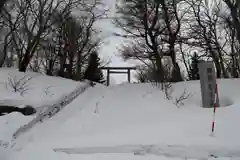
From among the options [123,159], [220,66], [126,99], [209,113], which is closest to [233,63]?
[220,66]

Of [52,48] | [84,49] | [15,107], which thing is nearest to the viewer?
[15,107]

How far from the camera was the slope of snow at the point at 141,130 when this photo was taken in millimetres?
6020

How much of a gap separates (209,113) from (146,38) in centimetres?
1109

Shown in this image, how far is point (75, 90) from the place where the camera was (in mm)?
13141

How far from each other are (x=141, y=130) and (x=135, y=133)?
262 mm

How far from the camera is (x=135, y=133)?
Result: 7102 mm

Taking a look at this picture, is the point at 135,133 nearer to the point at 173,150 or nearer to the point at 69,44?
the point at 173,150

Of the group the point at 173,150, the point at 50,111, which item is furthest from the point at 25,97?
the point at 173,150

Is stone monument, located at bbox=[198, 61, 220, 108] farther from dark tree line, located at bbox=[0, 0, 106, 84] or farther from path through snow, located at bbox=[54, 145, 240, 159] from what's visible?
dark tree line, located at bbox=[0, 0, 106, 84]

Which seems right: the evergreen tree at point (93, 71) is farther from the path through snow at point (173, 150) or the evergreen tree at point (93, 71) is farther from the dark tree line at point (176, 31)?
the path through snow at point (173, 150)

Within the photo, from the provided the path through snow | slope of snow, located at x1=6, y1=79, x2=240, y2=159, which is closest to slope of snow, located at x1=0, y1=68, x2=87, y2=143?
slope of snow, located at x1=6, y1=79, x2=240, y2=159

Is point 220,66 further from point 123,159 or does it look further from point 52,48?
point 123,159

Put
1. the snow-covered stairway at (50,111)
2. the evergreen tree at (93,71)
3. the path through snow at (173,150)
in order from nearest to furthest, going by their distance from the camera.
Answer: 1. the path through snow at (173,150)
2. the snow-covered stairway at (50,111)
3. the evergreen tree at (93,71)

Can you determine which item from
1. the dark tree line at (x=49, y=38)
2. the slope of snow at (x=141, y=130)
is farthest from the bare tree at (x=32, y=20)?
the slope of snow at (x=141, y=130)
